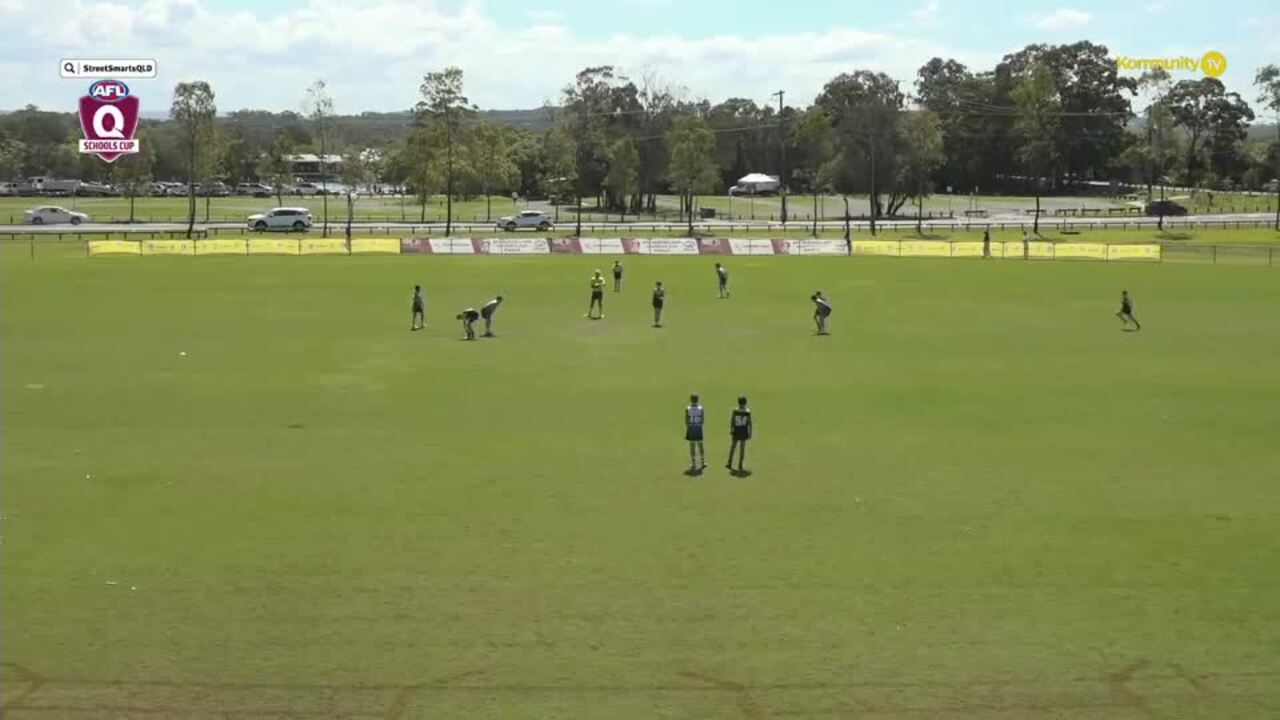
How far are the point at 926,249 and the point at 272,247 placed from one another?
38.1 metres

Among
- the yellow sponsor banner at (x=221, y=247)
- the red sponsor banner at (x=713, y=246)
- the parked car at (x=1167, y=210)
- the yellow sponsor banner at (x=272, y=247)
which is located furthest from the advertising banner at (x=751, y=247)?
the parked car at (x=1167, y=210)

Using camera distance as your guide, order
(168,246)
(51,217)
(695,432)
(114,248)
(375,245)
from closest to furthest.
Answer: (695,432)
(114,248)
(168,246)
(375,245)
(51,217)

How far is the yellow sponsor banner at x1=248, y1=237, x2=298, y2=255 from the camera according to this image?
220 feet

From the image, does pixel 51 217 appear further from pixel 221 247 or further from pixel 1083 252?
pixel 1083 252

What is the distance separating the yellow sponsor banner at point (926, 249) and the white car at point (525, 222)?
3137 cm

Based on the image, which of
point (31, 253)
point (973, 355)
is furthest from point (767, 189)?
point (973, 355)

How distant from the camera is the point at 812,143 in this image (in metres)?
129

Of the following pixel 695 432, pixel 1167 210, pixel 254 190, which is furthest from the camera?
pixel 254 190

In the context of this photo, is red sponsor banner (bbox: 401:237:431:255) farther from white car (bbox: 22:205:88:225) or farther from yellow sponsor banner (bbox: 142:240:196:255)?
white car (bbox: 22:205:88:225)

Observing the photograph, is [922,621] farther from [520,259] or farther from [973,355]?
[520,259]

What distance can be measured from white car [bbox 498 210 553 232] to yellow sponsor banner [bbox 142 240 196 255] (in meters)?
27.0

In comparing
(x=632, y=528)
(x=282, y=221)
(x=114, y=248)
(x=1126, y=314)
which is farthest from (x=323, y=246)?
(x=632, y=528)

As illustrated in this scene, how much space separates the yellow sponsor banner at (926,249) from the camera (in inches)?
2628

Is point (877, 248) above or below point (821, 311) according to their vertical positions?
above
